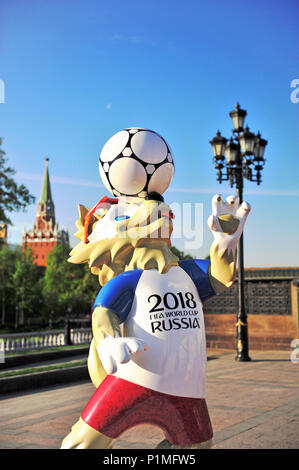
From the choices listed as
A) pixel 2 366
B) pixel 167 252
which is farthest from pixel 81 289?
pixel 167 252

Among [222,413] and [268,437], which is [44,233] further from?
[268,437]

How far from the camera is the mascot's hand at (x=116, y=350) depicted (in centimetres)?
271

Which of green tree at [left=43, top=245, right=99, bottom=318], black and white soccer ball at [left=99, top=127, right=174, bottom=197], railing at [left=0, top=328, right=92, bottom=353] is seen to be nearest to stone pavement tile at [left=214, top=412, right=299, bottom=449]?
black and white soccer ball at [left=99, top=127, right=174, bottom=197]

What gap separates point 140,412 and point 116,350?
1.86 ft

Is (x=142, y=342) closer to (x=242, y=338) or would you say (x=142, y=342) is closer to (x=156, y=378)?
(x=156, y=378)

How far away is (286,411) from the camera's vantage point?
21.8ft

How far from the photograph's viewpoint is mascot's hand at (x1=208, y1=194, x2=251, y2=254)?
11.4 ft

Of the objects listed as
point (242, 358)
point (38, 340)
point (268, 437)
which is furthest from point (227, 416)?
point (38, 340)

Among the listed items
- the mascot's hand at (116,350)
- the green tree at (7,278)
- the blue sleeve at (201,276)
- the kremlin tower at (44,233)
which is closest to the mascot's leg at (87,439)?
the mascot's hand at (116,350)

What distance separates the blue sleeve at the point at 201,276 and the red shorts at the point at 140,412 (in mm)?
774

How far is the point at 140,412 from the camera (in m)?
3.01

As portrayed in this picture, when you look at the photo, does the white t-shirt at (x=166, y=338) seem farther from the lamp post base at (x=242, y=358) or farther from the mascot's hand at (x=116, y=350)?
the lamp post base at (x=242, y=358)

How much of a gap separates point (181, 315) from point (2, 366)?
9546 mm

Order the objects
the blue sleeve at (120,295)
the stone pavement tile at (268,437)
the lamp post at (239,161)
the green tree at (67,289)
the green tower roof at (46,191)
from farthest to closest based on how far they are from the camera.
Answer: the green tower roof at (46,191)
the green tree at (67,289)
the lamp post at (239,161)
the stone pavement tile at (268,437)
the blue sleeve at (120,295)
